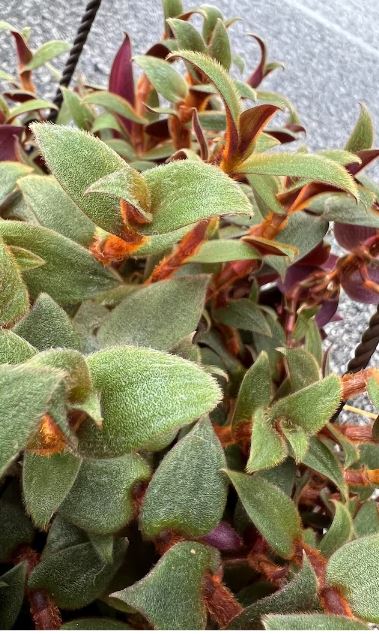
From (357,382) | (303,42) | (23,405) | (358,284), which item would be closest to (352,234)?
(358,284)

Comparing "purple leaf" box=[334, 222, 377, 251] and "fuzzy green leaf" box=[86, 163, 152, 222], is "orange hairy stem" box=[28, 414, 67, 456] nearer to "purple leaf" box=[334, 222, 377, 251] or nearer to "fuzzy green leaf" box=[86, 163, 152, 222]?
"fuzzy green leaf" box=[86, 163, 152, 222]

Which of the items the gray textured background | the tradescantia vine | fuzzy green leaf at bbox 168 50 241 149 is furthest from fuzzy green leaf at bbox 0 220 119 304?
the gray textured background

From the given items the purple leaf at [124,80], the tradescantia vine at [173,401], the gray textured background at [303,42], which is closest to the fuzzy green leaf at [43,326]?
the tradescantia vine at [173,401]

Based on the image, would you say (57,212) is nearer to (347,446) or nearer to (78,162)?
(78,162)

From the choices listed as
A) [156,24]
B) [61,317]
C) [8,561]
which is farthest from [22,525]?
[156,24]

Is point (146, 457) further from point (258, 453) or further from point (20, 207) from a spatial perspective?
point (20, 207)

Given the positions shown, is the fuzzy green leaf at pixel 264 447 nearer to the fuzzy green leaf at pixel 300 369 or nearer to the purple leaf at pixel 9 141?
the fuzzy green leaf at pixel 300 369
